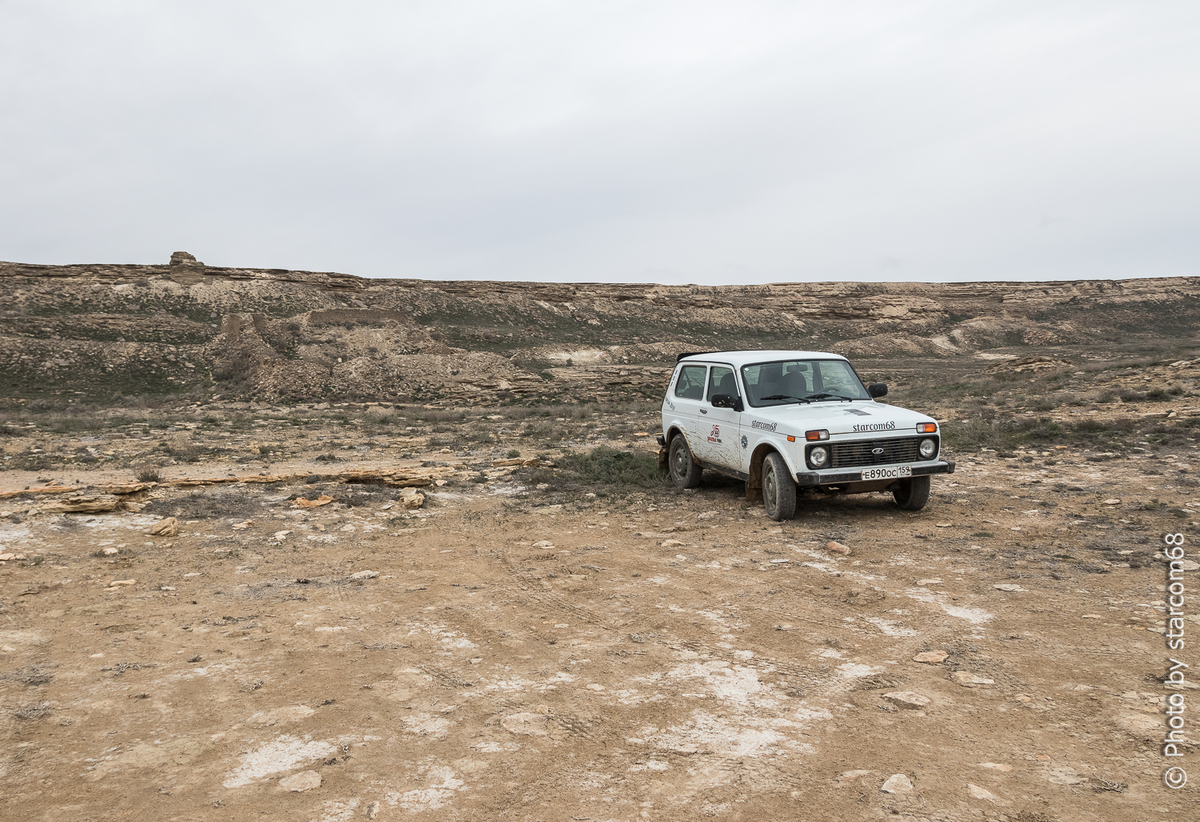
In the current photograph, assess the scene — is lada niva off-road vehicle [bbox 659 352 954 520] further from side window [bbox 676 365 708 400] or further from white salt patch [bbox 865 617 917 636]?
white salt patch [bbox 865 617 917 636]

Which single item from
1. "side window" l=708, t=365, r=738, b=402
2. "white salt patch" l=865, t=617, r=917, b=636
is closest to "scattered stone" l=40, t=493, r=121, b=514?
"side window" l=708, t=365, r=738, b=402

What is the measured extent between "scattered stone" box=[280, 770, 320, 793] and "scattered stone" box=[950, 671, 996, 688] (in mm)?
3342

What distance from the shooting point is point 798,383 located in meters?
9.13

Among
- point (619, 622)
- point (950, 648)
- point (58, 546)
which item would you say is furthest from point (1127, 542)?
point (58, 546)

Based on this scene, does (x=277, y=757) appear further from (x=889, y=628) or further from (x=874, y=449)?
(x=874, y=449)

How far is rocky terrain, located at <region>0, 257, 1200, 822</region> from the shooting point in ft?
10.4

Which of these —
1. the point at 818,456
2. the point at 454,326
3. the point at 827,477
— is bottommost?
the point at 827,477

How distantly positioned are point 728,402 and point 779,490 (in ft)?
4.52

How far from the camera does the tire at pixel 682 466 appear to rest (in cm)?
1029

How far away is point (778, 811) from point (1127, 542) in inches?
221

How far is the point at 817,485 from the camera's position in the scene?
7727 millimetres

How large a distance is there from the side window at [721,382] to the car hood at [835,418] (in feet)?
1.77

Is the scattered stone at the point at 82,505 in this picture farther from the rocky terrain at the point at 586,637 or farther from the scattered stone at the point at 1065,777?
the scattered stone at the point at 1065,777

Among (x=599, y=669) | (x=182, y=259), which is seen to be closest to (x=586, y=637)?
(x=599, y=669)
